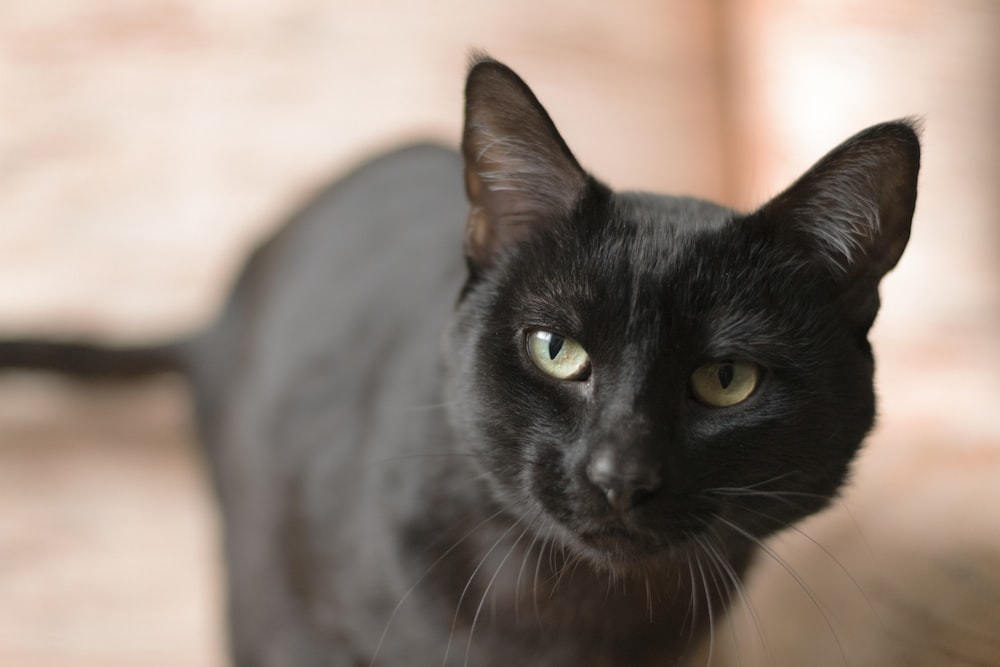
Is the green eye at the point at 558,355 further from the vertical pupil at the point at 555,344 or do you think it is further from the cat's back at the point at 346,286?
the cat's back at the point at 346,286

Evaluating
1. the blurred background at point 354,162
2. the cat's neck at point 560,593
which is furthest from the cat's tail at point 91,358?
the cat's neck at point 560,593

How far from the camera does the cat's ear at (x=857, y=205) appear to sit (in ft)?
2.57

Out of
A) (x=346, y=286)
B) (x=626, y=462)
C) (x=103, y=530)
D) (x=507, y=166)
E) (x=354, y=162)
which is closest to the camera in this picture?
(x=626, y=462)

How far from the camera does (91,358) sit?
4.96 ft

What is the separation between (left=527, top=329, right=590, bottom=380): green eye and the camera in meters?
0.83

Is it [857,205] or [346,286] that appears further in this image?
[346,286]

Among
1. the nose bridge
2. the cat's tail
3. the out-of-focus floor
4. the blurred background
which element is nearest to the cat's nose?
the nose bridge

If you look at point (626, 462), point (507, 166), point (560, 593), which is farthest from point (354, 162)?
point (626, 462)

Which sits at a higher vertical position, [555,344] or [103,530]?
[555,344]

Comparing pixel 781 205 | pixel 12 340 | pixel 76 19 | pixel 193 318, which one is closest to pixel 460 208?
pixel 781 205

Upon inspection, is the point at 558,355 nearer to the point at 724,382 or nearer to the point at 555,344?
the point at 555,344

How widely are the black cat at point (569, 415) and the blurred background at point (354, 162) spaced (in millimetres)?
199

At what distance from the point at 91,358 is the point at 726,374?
1064mm

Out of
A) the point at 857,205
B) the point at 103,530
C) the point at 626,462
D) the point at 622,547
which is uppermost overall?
the point at 857,205
